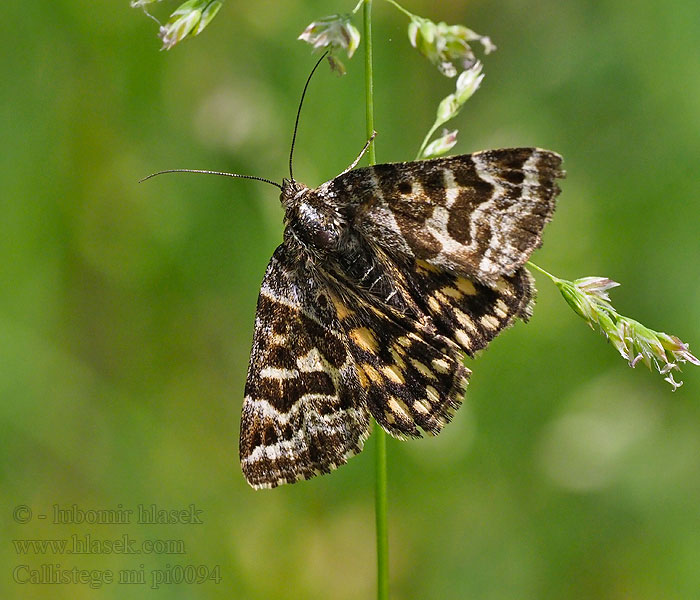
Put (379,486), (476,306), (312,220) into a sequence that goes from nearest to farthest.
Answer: (379,486)
(476,306)
(312,220)

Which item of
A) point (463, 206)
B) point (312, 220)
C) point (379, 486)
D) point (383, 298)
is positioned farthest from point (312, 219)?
point (379, 486)

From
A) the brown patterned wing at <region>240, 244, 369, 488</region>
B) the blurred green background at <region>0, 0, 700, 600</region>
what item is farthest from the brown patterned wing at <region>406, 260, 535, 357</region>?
the blurred green background at <region>0, 0, 700, 600</region>

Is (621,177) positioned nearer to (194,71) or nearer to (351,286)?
(351,286)

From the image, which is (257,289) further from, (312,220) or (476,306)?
(476,306)

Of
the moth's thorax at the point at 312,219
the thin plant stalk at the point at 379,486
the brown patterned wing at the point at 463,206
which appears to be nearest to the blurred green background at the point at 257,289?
the moth's thorax at the point at 312,219

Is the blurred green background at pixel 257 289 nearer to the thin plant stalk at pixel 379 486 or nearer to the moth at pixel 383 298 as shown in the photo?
the moth at pixel 383 298

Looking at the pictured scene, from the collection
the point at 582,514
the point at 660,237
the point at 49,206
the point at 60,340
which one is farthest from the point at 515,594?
the point at 49,206

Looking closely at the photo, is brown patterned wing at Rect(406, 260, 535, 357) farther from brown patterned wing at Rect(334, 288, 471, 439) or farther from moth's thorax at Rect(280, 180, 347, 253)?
moth's thorax at Rect(280, 180, 347, 253)
